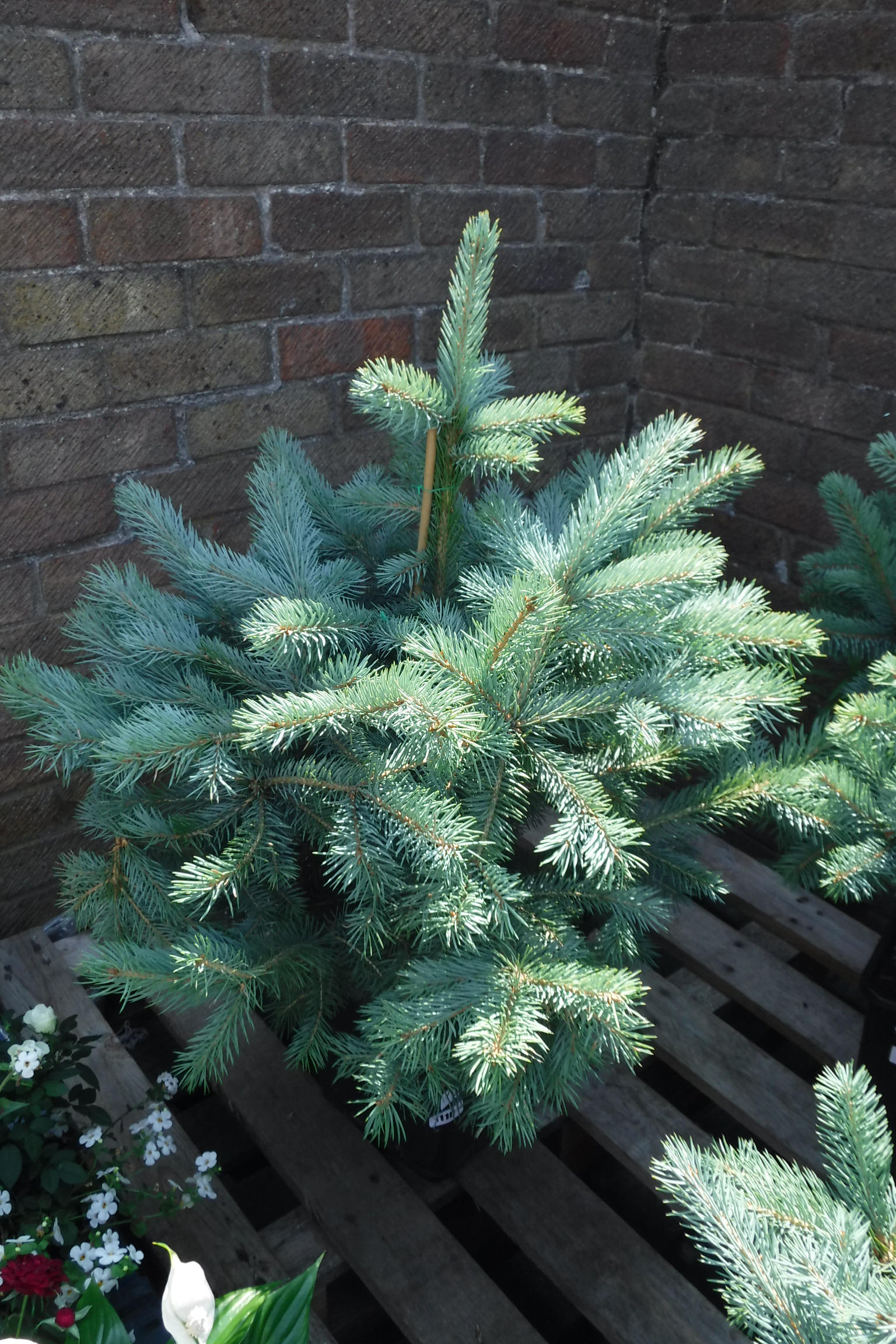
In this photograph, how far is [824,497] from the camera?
5.45ft

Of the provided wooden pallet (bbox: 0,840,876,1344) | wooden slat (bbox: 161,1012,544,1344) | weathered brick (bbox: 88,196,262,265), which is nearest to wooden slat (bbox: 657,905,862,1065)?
wooden pallet (bbox: 0,840,876,1344)

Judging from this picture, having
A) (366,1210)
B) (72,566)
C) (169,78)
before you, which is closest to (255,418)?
(72,566)

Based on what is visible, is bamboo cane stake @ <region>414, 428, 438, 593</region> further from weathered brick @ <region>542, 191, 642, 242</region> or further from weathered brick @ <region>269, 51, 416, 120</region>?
weathered brick @ <region>542, 191, 642, 242</region>

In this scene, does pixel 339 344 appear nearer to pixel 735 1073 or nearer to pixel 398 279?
pixel 398 279

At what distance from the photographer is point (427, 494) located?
117cm

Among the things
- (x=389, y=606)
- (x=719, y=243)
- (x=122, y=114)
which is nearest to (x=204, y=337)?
(x=122, y=114)

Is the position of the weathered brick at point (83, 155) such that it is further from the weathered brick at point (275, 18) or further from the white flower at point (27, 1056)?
the white flower at point (27, 1056)

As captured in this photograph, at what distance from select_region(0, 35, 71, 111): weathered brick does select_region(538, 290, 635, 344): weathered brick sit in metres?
1.02

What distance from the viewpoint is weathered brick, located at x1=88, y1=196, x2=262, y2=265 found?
1570 mm

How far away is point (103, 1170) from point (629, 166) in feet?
6.93

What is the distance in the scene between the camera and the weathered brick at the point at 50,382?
1.55m

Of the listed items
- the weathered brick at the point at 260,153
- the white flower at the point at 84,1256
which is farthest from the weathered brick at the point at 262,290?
the white flower at the point at 84,1256

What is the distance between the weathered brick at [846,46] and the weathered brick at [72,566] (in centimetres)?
154

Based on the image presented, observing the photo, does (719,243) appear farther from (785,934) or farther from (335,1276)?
(335,1276)
